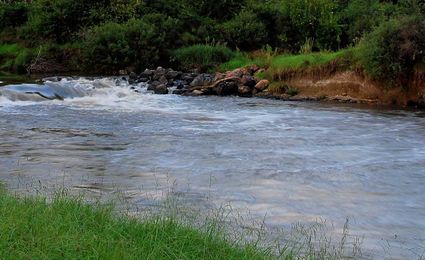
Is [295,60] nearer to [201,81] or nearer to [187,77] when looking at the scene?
[201,81]

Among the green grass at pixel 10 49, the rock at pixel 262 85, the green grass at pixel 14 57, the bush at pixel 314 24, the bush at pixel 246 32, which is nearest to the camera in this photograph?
the rock at pixel 262 85

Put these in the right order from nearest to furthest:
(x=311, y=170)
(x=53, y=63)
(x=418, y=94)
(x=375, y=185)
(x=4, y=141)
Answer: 1. (x=375, y=185)
2. (x=311, y=170)
3. (x=4, y=141)
4. (x=418, y=94)
5. (x=53, y=63)

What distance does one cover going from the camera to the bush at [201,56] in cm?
2928

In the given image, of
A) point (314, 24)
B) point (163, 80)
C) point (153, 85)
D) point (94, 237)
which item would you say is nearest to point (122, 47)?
point (163, 80)

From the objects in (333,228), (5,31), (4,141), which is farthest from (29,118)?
(5,31)

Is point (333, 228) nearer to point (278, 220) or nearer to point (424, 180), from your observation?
point (278, 220)

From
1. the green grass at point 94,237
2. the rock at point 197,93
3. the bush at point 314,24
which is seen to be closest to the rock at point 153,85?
the rock at point 197,93

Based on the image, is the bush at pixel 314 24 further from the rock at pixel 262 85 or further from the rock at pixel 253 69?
the rock at pixel 262 85

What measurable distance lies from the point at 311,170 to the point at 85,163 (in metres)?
4.01

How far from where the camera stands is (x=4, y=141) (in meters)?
13.2

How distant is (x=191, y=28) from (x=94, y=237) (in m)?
28.4

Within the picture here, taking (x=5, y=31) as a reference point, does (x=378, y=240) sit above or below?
below

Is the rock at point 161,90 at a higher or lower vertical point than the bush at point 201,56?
lower

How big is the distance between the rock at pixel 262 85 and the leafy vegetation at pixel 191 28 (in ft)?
5.52
